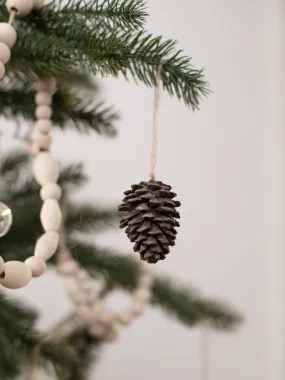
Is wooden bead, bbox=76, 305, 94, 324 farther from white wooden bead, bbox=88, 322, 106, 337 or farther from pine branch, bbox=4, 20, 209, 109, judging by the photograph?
pine branch, bbox=4, 20, 209, 109

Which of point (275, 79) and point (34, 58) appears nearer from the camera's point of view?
point (34, 58)

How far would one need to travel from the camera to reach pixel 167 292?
53 centimetres

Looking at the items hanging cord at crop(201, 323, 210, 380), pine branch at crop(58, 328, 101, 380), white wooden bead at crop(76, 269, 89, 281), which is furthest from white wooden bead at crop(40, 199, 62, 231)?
hanging cord at crop(201, 323, 210, 380)

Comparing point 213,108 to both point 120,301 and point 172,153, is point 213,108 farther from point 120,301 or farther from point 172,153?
point 120,301

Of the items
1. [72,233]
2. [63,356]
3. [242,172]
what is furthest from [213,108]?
[63,356]

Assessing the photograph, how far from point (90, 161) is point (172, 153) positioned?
221mm

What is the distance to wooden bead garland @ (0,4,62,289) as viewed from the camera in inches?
11.2

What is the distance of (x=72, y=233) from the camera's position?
1.60 feet

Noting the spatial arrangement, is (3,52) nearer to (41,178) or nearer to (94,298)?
(41,178)

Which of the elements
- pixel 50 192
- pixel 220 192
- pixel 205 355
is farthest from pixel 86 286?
pixel 205 355

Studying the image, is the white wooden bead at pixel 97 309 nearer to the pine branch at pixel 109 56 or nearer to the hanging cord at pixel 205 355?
the pine branch at pixel 109 56

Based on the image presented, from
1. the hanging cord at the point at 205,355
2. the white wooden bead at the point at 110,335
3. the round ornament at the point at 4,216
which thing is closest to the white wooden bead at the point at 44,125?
the round ornament at the point at 4,216

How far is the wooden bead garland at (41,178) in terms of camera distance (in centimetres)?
28

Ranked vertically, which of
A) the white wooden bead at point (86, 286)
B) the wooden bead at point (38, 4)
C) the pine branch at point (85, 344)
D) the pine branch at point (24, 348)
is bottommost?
the pine branch at point (24, 348)
